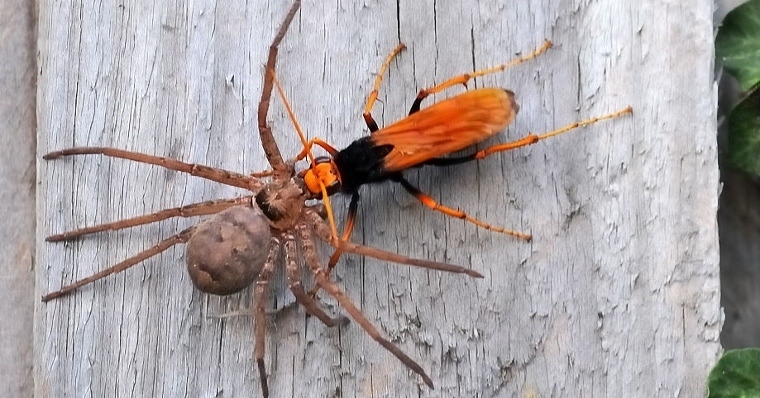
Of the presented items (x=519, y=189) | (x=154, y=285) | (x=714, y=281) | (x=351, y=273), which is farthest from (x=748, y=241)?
(x=154, y=285)

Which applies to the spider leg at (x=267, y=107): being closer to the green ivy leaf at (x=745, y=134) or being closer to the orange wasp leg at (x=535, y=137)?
the orange wasp leg at (x=535, y=137)

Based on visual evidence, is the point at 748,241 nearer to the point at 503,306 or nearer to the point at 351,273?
the point at 503,306

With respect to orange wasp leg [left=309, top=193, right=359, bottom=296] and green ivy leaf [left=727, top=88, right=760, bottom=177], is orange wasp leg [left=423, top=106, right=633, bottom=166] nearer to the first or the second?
orange wasp leg [left=309, top=193, right=359, bottom=296]

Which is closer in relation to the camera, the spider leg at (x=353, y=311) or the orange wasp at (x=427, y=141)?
the spider leg at (x=353, y=311)

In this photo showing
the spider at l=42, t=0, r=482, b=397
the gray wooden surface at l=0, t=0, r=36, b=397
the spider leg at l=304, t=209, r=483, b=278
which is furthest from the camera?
the gray wooden surface at l=0, t=0, r=36, b=397

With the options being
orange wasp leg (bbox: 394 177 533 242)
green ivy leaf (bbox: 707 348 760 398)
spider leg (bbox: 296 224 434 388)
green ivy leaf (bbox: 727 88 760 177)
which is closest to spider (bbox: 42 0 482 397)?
spider leg (bbox: 296 224 434 388)

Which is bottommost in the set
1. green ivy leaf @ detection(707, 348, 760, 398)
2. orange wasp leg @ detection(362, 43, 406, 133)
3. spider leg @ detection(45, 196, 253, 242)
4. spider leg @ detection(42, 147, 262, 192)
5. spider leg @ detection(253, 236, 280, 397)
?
green ivy leaf @ detection(707, 348, 760, 398)

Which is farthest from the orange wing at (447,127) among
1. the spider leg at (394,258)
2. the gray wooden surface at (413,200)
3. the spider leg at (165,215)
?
the spider leg at (165,215)

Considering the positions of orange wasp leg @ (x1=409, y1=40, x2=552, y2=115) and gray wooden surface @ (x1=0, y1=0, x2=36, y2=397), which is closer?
orange wasp leg @ (x1=409, y1=40, x2=552, y2=115)
